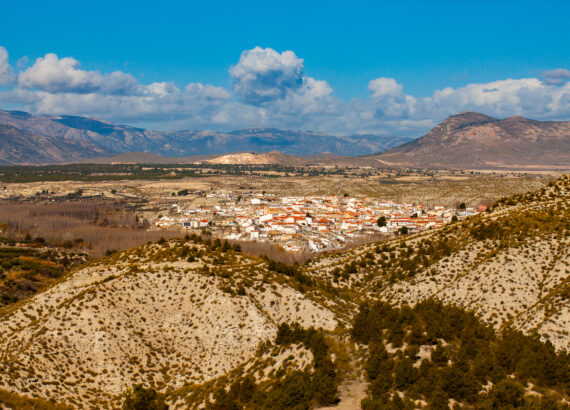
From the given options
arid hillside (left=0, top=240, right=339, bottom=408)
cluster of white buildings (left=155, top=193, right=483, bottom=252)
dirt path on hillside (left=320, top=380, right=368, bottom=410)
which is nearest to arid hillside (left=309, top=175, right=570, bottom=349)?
arid hillside (left=0, top=240, right=339, bottom=408)

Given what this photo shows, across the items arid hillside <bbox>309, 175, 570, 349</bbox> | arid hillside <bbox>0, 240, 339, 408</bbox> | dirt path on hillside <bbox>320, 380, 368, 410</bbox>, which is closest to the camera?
dirt path on hillside <bbox>320, 380, 368, 410</bbox>

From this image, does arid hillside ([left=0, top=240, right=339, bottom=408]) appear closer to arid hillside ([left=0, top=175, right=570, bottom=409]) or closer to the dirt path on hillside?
arid hillside ([left=0, top=175, right=570, bottom=409])

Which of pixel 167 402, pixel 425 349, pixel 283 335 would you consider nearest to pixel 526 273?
pixel 425 349

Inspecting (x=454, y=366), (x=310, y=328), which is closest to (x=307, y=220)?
(x=310, y=328)

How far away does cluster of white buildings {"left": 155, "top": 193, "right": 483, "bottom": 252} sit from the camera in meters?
117

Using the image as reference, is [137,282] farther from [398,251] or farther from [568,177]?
[568,177]

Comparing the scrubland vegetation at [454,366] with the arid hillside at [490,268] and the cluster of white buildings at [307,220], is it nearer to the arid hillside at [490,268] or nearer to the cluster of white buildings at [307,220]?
the arid hillside at [490,268]

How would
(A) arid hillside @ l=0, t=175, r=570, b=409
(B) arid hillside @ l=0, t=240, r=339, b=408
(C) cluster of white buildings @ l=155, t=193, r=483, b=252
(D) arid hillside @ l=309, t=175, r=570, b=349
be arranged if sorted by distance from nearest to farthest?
1. (A) arid hillside @ l=0, t=175, r=570, b=409
2. (B) arid hillside @ l=0, t=240, r=339, b=408
3. (D) arid hillside @ l=309, t=175, r=570, b=349
4. (C) cluster of white buildings @ l=155, t=193, r=483, b=252

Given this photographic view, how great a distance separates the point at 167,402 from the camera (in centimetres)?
3222

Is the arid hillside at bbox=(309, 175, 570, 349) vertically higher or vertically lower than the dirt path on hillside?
higher

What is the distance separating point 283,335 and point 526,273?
23.9 metres

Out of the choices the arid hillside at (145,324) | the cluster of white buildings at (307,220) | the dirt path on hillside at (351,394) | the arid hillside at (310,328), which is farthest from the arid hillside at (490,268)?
the cluster of white buildings at (307,220)

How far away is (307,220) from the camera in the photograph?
452ft

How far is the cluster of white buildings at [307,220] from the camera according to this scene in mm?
116688
